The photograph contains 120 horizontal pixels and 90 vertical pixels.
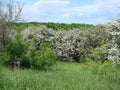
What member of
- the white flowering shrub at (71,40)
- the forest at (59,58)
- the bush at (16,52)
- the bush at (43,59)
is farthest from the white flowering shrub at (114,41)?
the white flowering shrub at (71,40)

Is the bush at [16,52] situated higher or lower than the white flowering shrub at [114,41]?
lower

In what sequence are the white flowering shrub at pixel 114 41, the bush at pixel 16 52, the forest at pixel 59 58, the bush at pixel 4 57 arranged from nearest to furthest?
the forest at pixel 59 58 < the white flowering shrub at pixel 114 41 < the bush at pixel 4 57 < the bush at pixel 16 52

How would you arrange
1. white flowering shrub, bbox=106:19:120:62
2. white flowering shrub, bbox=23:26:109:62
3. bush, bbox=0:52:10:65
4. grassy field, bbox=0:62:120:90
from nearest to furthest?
grassy field, bbox=0:62:120:90, white flowering shrub, bbox=106:19:120:62, bush, bbox=0:52:10:65, white flowering shrub, bbox=23:26:109:62

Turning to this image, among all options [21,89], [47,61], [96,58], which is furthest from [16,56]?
[21,89]

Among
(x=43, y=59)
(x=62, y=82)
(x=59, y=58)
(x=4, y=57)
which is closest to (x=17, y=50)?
(x=4, y=57)

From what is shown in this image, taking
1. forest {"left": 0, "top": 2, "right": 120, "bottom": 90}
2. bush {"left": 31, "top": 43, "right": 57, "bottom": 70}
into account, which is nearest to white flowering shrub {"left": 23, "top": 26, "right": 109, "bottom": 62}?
forest {"left": 0, "top": 2, "right": 120, "bottom": 90}

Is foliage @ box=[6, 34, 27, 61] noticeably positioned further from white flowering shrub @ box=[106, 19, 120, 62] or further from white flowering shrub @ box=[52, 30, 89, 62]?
white flowering shrub @ box=[52, 30, 89, 62]

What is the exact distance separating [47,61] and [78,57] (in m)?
7.53

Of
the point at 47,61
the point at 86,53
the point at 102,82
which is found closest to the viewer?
the point at 102,82

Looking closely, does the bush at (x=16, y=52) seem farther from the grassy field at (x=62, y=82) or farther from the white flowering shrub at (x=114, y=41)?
the white flowering shrub at (x=114, y=41)

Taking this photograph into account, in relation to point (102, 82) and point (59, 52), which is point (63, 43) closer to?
point (59, 52)

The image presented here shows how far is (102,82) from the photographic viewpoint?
42.1 feet

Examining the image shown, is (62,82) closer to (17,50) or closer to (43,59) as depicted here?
(43,59)

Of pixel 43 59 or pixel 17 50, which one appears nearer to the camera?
pixel 43 59
